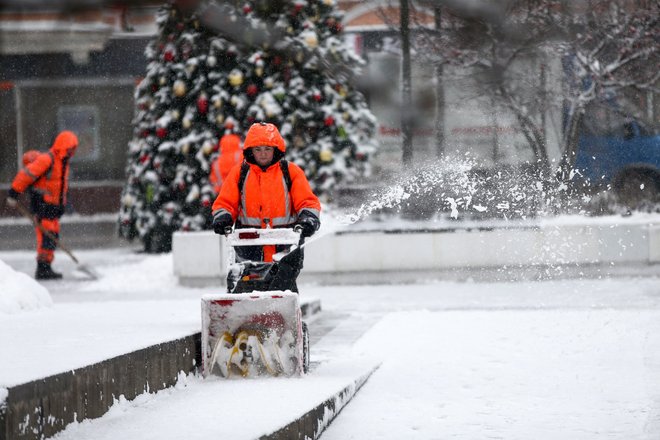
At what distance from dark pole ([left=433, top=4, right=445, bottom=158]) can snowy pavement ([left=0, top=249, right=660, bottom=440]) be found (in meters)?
7.12

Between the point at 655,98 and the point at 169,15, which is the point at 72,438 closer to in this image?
the point at 169,15

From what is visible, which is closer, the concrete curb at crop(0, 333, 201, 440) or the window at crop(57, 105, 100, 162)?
the concrete curb at crop(0, 333, 201, 440)

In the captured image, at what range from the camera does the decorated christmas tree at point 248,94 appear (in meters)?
17.2

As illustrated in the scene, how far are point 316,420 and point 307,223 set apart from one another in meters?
1.79

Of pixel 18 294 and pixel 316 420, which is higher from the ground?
pixel 18 294

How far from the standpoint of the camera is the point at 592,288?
13984 millimetres

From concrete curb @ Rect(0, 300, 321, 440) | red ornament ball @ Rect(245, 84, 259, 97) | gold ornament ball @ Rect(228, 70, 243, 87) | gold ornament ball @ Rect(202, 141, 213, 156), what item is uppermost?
gold ornament ball @ Rect(228, 70, 243, 87)

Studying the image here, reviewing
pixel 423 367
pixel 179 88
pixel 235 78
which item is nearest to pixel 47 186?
pixel 179 88

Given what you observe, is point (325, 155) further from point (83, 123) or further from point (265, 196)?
point (83, 123)

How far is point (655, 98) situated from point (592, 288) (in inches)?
267

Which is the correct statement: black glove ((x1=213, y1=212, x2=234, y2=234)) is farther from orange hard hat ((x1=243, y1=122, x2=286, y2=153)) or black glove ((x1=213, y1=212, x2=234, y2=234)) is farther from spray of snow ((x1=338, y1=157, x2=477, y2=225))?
spray of snow ((x1=338, y1=157, x2=477, y2=225))

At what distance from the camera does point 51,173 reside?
1606cm

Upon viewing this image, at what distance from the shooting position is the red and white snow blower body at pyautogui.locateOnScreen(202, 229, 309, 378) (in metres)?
7.80

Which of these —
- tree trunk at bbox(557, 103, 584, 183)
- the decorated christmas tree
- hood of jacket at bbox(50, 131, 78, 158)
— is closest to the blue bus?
tree trunk at bbox(557, 103, 584, 183)
